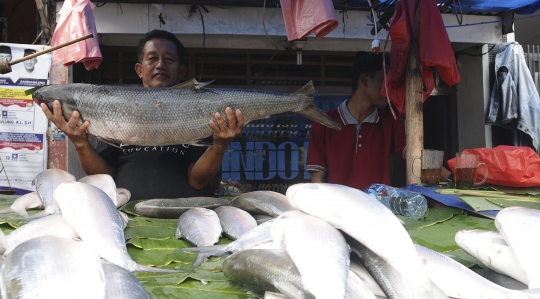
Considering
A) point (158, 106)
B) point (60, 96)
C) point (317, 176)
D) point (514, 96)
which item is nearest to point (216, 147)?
point (158, 106)

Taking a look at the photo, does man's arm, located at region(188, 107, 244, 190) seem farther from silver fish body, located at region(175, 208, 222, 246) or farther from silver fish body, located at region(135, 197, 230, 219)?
silver fish body, located at region(175, 208, 222, 246)

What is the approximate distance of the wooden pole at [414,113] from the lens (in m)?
3.63

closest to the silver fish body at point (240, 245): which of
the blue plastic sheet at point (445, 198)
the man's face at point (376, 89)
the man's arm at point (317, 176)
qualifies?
the blue plastic sheet at point (445, 198)

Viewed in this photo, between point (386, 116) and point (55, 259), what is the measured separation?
145 inches

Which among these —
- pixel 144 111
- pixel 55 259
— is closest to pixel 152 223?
pixel 144 111

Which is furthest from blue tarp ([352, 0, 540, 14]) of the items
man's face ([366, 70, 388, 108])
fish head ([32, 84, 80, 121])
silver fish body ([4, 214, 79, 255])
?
silver fish body ([4, 214, 79, 255])

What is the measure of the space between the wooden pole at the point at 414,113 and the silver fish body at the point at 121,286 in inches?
104

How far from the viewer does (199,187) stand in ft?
12.0

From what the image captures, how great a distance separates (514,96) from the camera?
649 centimetres

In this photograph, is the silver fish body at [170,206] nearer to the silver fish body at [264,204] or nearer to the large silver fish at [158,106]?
the silver fish body at [264,204]

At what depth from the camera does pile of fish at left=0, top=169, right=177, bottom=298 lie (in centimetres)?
133

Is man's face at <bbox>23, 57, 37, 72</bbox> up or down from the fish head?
up

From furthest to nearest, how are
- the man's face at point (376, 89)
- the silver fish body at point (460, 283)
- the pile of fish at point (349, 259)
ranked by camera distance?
1. the man's face at point (376, 89)
2. the silver fish body at point (460, 283)
3. the pile of fish at point (349, 259)

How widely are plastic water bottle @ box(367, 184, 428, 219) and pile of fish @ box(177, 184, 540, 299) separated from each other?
112cm
